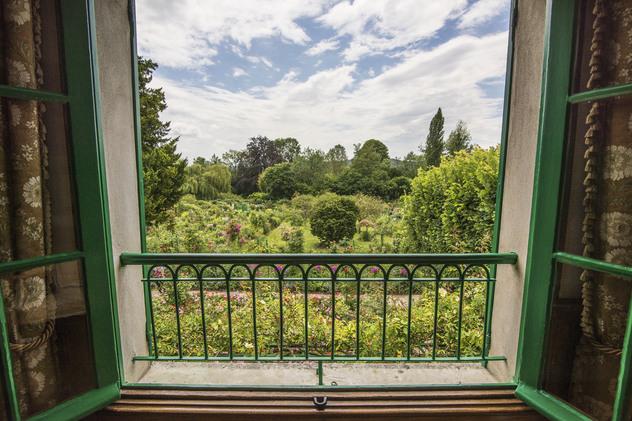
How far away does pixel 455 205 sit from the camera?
11.4 ft

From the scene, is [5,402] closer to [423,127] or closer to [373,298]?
[373,298]

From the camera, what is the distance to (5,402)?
95 cm

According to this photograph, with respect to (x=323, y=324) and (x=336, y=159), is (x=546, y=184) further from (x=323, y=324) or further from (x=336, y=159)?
(x=336, y=159)

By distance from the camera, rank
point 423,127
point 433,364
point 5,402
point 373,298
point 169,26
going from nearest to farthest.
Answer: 1. point 5,402
2. point 433,364
3. point 169,26
4. point 373,298
5. point 423,127

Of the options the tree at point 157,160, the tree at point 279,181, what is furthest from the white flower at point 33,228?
the tree at point 157,160

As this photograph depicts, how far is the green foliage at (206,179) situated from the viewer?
181 inches

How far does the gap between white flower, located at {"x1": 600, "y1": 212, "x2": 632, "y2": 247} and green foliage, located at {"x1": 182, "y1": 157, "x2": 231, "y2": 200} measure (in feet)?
14.3

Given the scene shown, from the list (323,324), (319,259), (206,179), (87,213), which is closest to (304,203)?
(206,179)

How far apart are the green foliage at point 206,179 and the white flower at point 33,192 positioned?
357 cm

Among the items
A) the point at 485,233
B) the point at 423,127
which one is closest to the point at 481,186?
the point at 485,233

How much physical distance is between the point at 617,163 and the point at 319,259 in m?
1.13

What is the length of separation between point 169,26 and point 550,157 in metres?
2.73

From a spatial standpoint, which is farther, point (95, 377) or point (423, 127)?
point (423, 127)

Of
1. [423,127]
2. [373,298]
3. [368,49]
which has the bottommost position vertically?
[373,298]
